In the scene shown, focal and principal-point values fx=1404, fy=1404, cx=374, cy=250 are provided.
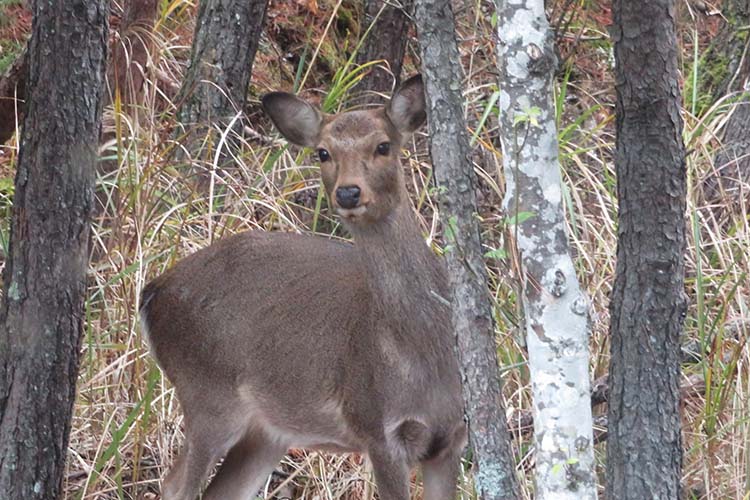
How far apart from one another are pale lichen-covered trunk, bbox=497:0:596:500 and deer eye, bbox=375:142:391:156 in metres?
1.76

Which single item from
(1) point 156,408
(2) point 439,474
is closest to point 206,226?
(1) point 156,408

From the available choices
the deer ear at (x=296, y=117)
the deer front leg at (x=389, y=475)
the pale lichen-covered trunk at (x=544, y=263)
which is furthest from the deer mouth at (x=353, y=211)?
the pale lichen-covered trunk at (x=544, y=263)

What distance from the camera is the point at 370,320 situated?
5766 millimetres

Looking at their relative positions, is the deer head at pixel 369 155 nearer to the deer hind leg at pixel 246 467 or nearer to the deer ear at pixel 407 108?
the deer ear at pixel 407 108

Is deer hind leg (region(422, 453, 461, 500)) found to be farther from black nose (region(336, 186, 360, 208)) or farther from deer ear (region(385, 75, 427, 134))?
deer ear (region(385, 75, 427, 134))

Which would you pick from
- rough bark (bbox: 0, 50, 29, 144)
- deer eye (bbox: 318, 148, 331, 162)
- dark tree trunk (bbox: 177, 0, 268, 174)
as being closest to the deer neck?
deer eye (bbox: 318, 148, 331, 162)

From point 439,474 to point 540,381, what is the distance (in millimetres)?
2032

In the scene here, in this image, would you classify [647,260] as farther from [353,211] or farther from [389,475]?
[389,475]

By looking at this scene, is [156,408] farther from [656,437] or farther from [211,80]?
[656,437]

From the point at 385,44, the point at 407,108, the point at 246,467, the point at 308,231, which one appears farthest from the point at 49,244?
the point at 385,44

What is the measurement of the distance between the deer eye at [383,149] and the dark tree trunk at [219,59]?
2286 millimetres

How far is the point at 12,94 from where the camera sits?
7.44 meters

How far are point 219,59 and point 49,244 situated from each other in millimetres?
3071

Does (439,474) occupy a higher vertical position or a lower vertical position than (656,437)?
lower
